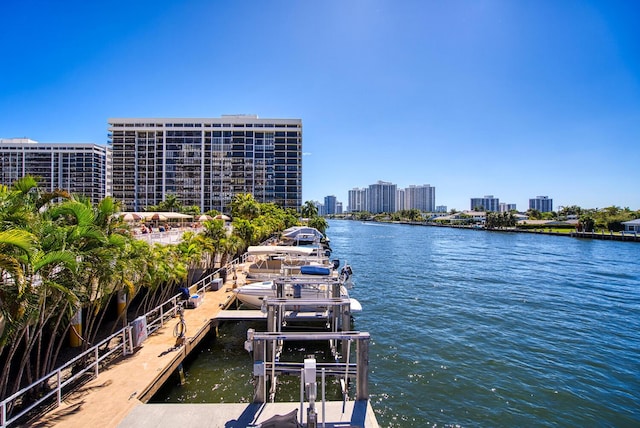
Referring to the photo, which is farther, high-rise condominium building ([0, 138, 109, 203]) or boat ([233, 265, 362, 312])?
high-rise condominium building ([0, 138, 109, 203])

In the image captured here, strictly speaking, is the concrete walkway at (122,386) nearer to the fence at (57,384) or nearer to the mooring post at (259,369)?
the fence at (57,384)

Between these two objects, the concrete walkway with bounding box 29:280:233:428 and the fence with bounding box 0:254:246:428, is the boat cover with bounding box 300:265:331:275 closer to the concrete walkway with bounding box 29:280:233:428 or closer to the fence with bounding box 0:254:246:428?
the concrete walkway with bounding box 29:280:233:428

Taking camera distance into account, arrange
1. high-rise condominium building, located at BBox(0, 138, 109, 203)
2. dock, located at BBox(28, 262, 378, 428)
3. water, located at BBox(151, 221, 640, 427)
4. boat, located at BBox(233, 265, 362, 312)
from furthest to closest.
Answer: high-rise condominium building, located at BBox(0, 138, 109, 203), boat, located at BBox(233, 265, 362, 312), water, located at BBox(151, 221, 640, 427), dock, located at BBox(28, 262, 378, 428)

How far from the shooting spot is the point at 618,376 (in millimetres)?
14273

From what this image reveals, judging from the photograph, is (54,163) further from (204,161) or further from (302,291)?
(302,291)

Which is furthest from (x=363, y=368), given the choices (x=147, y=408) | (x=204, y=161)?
(x=204, y=161)

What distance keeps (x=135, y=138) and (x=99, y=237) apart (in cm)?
11688

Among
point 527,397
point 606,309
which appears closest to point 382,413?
point 527,397

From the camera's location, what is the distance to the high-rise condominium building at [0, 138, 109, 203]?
422 ft

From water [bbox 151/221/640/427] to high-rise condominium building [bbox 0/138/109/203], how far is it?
5540 inches

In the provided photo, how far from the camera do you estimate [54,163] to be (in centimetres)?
13112

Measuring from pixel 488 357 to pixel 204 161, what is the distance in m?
107

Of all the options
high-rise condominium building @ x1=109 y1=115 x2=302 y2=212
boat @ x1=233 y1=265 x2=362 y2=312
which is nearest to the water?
boat @ x1=233 y1=265 x2=362 y2=312

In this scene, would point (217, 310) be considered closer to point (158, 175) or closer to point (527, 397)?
point (527, 397)
